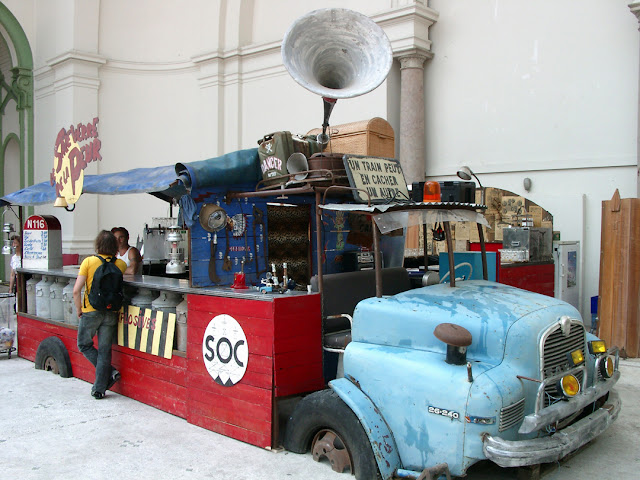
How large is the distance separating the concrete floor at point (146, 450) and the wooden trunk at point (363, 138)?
→ 3.17 meters

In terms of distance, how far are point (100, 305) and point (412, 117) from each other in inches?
273

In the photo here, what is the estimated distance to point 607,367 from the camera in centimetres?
470

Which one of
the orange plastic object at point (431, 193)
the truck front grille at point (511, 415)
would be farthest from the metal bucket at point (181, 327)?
the truck front grille at point (511, 415)

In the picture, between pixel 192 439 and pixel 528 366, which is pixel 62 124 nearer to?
pixel 192 439

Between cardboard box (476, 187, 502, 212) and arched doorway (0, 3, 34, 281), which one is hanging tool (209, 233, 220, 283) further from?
arched doorway (0, 3, 34, 281)

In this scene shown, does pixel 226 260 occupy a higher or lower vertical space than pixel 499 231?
lower

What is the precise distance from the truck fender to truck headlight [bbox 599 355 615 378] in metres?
1.75

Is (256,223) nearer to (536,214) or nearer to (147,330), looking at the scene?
(147,330)

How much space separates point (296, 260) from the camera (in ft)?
23.4

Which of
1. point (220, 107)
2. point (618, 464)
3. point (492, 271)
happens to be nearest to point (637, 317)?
point (492, 271)

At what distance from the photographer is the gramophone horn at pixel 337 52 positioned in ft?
18.2

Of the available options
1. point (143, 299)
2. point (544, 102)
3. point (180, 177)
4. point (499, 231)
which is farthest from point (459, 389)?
point (544, 102)

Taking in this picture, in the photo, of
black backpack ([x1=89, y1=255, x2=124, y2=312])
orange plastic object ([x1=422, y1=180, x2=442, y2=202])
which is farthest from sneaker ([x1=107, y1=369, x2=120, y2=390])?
orange plastic object ([x1=422, y1=180, x2=442, y2=202])

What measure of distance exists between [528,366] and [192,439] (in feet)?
9.99
